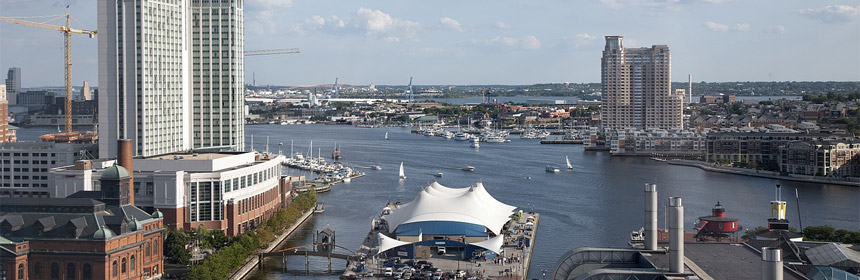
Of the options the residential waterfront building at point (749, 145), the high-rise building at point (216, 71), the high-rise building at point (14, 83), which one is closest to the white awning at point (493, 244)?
the high-rise building at point (216, 71)

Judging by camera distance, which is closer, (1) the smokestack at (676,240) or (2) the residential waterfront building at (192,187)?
(1) the smokestack at (676,240)

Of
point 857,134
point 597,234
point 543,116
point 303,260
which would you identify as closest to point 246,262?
point 303,260

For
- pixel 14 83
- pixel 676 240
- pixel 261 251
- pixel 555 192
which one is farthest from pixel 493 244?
pixel 14 83

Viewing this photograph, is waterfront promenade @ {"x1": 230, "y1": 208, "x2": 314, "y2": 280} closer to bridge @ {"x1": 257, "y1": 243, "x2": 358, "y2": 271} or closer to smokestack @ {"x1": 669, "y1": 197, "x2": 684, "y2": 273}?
bridge @ {"x1": 257, "y1": 243, "x2": 358, "y2": 271}

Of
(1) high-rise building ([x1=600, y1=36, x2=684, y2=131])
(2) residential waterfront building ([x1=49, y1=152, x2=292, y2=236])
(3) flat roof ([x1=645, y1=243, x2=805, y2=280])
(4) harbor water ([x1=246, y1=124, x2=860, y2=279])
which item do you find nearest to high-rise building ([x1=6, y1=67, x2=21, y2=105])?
(4) harbor water ([x1=246, y1=124, x2=860, y2=279])

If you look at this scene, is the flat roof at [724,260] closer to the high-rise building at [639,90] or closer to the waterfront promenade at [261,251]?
the waterfront promenade at [261,251]
